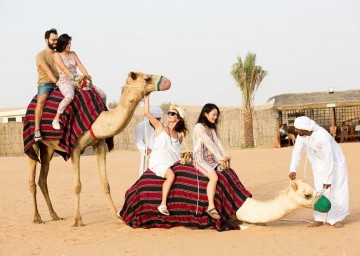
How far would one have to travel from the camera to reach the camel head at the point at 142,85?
912 centimetres

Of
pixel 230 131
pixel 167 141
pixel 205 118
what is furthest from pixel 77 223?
pixel 230 131

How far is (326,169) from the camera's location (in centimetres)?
844

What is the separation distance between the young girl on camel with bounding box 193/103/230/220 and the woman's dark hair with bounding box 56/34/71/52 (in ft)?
8.17

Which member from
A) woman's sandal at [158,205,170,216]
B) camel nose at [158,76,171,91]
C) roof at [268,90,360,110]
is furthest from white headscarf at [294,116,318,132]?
roof at [268,90,360,110]

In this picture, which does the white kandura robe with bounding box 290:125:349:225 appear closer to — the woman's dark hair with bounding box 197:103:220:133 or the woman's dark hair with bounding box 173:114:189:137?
the woman's dark hair with bounding box 197:103:220:133

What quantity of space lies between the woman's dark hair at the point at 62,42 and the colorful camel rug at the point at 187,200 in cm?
239

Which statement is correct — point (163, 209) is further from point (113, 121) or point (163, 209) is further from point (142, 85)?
Result: point (142, 85)

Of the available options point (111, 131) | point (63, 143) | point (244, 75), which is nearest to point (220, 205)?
point (111, 131)

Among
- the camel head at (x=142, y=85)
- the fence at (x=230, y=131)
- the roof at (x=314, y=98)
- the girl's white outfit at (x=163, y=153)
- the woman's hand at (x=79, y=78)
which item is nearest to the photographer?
the girl's white outfit at (x=163, y=153)

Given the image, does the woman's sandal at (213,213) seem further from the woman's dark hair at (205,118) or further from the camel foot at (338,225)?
the camel foot at (338,225)

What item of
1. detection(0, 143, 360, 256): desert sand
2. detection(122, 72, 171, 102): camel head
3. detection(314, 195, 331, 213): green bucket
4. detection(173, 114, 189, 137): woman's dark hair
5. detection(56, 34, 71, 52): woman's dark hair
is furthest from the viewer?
detection(56, 34, 71, 52): woman's dark hair

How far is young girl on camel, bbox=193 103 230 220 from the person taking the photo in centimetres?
848

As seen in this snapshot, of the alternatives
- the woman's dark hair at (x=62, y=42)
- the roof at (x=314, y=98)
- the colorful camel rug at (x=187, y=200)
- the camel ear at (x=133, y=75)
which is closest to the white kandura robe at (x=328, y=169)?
the colorful camel rug at (x=187, y=200)

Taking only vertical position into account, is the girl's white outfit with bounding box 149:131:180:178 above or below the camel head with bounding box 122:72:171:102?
below
